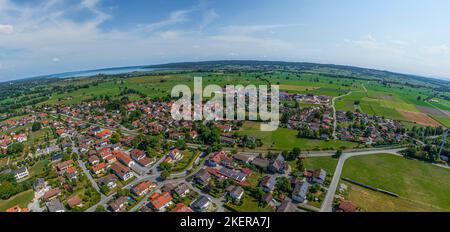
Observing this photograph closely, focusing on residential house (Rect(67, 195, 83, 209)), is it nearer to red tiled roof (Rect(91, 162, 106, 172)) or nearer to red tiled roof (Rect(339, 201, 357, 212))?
red tiled roof (Rect(91, 162, 106, 172))

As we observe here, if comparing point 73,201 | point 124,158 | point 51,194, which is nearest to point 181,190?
point 73,201

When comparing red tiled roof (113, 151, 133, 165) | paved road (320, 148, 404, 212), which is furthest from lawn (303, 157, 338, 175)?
red tiled roof (113, 151, 133, 165)

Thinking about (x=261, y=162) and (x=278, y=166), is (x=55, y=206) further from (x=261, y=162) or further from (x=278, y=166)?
(x=278, y=166)

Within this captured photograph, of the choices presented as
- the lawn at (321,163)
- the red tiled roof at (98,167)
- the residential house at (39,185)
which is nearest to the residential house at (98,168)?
the red tiled roof at (98,167)

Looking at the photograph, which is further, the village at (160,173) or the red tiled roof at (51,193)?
the red tiled roof at (51,193)

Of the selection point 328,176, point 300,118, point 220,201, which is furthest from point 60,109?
point 328,176

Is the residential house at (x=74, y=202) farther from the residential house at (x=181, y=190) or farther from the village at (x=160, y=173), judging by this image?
the residential house at (x=181, y=190)
